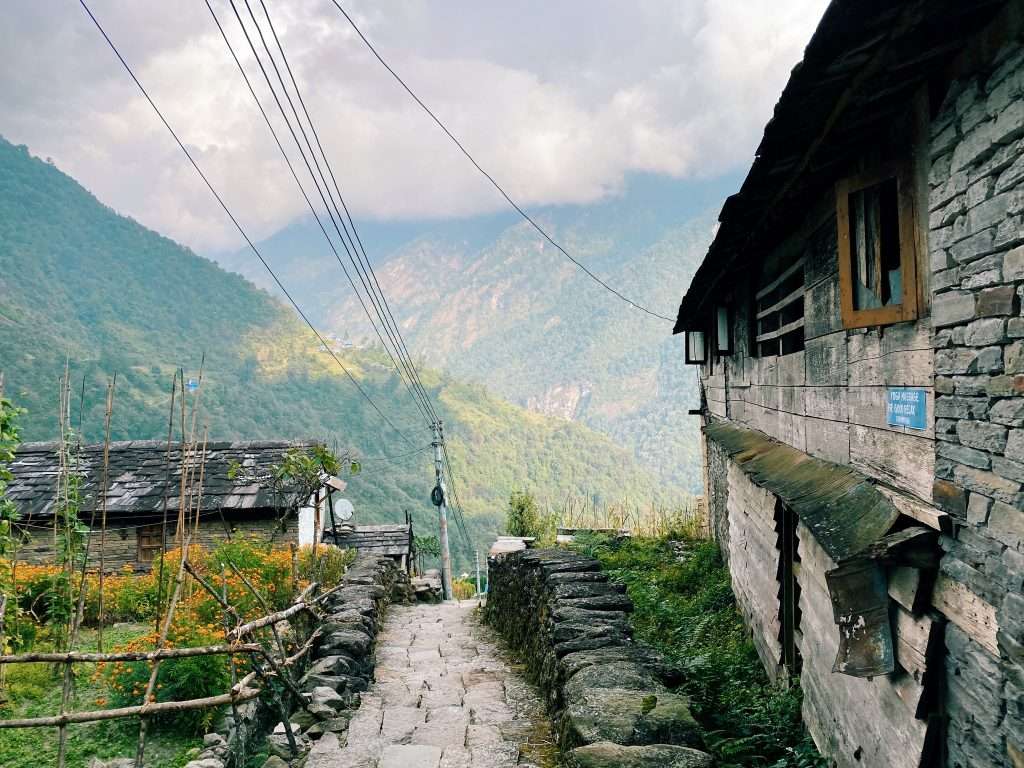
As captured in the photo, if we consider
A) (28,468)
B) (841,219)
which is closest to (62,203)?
(28,468)

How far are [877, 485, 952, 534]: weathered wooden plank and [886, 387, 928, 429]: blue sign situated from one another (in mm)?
347

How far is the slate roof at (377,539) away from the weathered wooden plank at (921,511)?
1952 centimetres

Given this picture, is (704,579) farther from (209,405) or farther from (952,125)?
(209,405)

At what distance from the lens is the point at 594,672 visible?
4.37m

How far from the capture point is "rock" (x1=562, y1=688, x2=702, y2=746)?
11.0 feet

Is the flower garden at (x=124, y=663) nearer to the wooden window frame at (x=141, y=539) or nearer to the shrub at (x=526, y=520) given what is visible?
the wooden window frame at (x=141, y=539)

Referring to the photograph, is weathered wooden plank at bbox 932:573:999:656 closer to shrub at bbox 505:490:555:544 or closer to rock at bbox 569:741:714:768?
rock at bbox 569:741:714:768

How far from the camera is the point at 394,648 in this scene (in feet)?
28.4

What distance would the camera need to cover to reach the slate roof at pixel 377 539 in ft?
71.6

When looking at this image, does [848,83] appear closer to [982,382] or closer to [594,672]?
[982,382]

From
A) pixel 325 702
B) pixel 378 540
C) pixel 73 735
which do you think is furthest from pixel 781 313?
pixel 378 540

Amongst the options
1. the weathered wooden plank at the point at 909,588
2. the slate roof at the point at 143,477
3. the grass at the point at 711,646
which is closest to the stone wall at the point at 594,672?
the grass at the point at 711,646

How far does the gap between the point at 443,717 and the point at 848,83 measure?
5106mm

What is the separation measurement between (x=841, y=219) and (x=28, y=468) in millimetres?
→ 16793
